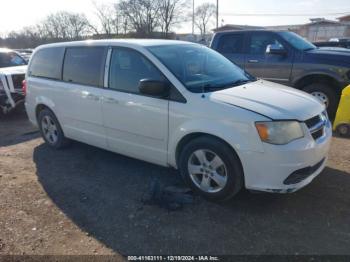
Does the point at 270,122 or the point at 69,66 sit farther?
the point at 69,66

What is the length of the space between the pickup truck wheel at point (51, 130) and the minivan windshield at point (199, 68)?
235 cm

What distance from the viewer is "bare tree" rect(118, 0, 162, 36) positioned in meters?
55.1

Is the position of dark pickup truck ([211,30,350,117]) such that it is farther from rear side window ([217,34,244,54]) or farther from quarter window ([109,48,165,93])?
quarter window ([109,48,165,93])

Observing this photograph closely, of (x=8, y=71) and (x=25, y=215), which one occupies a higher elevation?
(x=8, y=71)

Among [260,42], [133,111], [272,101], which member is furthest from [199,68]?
[260,42]

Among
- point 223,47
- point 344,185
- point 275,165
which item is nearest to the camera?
point 275,165

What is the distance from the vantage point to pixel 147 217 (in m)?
3.50

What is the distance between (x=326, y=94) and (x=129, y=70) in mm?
4479

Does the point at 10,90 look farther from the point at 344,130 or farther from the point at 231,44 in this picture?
the point at 344,130

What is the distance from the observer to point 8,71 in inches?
329

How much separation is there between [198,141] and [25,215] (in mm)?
2116

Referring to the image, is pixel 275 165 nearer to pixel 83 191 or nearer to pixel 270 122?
pixel 270 122

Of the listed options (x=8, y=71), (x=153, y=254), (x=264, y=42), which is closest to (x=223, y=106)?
(x=153, y=254)

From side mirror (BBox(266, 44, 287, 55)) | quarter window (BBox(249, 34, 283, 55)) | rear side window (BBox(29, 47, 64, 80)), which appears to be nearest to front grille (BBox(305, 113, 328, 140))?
side mirror (BBox(266, 44, 287, 55))
